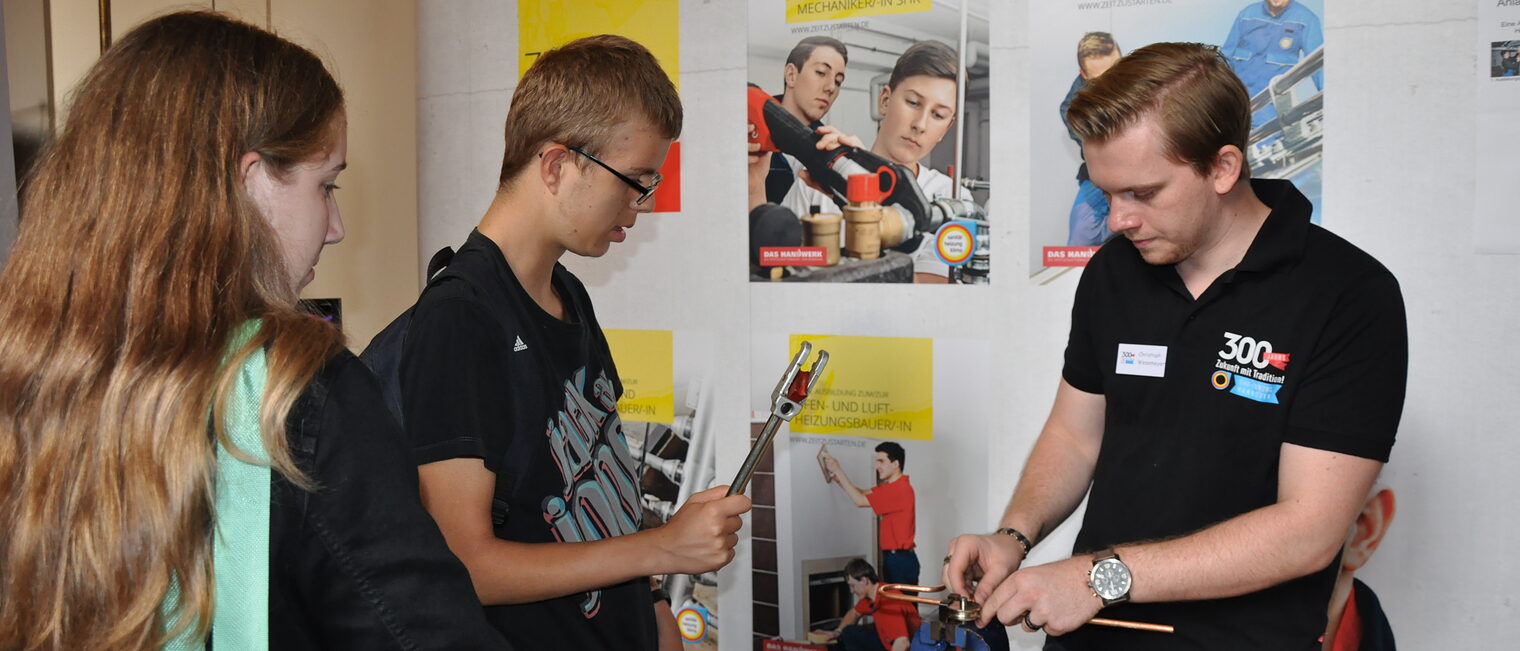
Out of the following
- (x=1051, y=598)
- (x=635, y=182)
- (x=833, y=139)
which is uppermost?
(x=833, y=139)

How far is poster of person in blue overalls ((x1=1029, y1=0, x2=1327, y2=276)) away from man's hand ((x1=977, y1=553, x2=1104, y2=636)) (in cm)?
98

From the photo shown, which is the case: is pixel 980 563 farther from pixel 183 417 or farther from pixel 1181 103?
pixel 183 417

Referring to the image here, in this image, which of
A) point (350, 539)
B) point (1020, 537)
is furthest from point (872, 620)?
point (350, 539)

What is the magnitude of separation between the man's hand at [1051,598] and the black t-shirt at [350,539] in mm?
863

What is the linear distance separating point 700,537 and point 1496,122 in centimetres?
163

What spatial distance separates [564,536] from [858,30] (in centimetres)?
156

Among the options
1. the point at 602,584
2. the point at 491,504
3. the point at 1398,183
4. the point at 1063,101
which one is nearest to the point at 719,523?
the point at 602,584

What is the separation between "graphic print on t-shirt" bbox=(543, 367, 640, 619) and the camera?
1.40 meters

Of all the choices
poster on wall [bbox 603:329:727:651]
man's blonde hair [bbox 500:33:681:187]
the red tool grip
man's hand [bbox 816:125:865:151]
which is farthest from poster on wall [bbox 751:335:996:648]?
man's blonde hair [bbox 500:33:681:187]

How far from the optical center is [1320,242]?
4.78 feet

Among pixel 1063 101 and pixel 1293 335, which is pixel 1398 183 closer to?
pixel 1063 101

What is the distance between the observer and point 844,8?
8.30 feet

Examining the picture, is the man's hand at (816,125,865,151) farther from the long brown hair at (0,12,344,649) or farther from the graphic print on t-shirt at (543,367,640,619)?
the long brown hair at (0,12,344,649)

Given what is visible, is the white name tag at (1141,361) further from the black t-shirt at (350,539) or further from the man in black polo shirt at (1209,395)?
the black t-shirt at (350,539)
